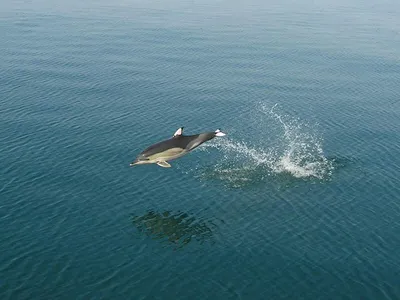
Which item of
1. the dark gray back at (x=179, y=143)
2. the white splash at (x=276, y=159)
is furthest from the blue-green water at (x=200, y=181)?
the dark gray back at (x=179, y=143)

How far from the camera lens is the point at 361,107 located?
108188mm

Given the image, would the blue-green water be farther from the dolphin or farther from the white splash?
the dolphin

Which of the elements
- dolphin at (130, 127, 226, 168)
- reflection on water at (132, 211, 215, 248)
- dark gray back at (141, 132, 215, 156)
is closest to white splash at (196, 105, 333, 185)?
reflection on water at (132, 211, 215, 248)

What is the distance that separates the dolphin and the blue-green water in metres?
8.81

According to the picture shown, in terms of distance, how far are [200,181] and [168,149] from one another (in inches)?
620

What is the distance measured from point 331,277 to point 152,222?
22.3 meters

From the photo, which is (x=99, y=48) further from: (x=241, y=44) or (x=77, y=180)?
(x=77, y=180)

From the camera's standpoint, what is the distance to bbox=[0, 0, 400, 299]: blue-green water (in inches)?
1996

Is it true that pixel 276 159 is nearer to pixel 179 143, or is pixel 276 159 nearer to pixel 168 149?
pixel 179 143

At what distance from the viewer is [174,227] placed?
195 feet

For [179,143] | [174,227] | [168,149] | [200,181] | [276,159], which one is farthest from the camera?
[276,159]

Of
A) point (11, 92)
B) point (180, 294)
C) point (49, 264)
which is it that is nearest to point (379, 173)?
point (180, 294)

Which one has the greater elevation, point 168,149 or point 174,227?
point 168,149

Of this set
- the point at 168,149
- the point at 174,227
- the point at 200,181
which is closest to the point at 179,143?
the point at 168,149
